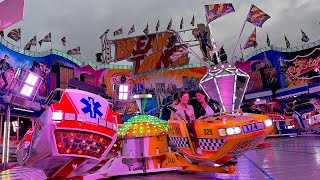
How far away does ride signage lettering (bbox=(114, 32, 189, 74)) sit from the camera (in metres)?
Result: 28.3

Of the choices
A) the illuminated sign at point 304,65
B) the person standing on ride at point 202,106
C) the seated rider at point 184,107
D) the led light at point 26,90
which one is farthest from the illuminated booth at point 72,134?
the illuminated sign at point 304,65

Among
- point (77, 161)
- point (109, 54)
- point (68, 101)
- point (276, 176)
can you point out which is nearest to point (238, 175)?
point (276, 176)

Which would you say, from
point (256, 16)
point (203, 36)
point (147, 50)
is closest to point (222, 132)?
point (256, 16)

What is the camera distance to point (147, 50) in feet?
94.4

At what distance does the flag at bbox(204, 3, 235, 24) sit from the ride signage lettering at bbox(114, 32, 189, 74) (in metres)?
19.5

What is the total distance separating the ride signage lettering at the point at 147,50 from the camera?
92.8 feet

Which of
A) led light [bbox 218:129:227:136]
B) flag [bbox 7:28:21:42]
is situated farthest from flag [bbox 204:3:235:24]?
flag [bbox 7:28:21:42]

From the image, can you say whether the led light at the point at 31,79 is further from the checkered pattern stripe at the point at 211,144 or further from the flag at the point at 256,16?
the flag at the point at 256,16

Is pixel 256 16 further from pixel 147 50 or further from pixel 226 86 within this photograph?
pixel 147 50

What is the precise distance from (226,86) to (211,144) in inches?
54.9

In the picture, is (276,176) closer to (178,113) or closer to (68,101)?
(178,113)

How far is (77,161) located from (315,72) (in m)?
27.9

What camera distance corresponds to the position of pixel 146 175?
5.70 meters

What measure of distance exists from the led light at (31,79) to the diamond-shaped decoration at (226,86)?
140 inches
